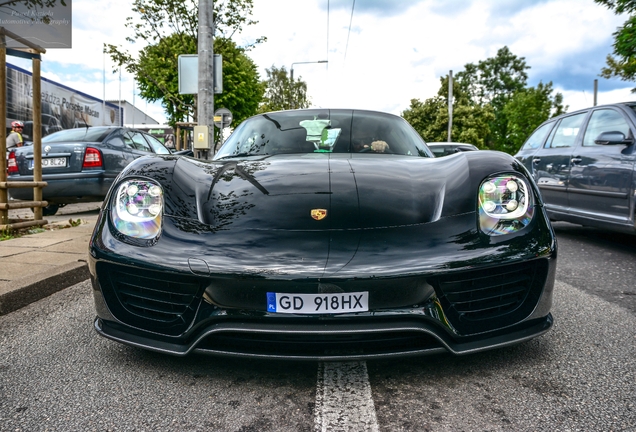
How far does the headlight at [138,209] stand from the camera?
2037 mm

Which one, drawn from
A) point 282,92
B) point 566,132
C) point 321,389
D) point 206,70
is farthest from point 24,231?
point 282,92

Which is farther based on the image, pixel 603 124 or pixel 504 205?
pixel 603 124

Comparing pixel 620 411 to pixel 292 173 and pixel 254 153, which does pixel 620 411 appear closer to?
pixel 292 173

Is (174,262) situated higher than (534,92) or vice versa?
(534,92)

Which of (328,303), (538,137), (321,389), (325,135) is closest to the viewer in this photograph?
(328,303)

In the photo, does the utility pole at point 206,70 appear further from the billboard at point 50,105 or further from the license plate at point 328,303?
the billboard at point 50,105

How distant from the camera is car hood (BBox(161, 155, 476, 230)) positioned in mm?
2016

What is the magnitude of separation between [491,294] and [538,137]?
5.08m

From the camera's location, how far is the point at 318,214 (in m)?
2.02

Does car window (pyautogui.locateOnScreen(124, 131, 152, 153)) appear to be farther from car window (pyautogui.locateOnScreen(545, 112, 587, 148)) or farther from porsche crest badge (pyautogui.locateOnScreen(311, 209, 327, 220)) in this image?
porsche crest badge (pyautogui.locateOnScreen(311, 209, 327, 220))

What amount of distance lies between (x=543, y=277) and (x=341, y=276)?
828 mm

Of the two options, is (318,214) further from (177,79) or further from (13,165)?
(177,79)

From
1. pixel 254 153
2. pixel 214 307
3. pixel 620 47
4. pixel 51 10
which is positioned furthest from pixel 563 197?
pixel 51 10

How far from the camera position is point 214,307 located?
1801mm
